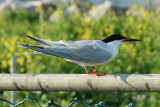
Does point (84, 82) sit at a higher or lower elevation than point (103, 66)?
lower

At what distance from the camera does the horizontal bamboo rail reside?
1609mm

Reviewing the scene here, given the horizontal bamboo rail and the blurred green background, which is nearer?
the horizontal bamboo rail

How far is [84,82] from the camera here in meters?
1.68

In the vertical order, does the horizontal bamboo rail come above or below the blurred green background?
below

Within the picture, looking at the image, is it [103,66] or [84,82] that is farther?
[103,66]

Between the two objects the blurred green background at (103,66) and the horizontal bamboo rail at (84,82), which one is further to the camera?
the blurred green background at (103,66)

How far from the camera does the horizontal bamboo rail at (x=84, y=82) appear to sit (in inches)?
63.3

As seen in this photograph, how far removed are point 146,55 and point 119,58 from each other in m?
0.57

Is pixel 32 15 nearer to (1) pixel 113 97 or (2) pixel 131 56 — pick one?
(2) pixel 131 56

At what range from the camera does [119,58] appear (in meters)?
5.15

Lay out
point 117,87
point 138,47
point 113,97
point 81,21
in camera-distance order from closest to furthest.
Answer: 1. point 117,87
2. point 113,97
3. point 138,47
4. point 81,21

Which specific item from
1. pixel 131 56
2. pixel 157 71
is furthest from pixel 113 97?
pixel 131 56

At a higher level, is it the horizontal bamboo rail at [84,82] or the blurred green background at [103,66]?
the blurred green background at [103,66]

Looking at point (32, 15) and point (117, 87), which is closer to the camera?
point (117, 87)
